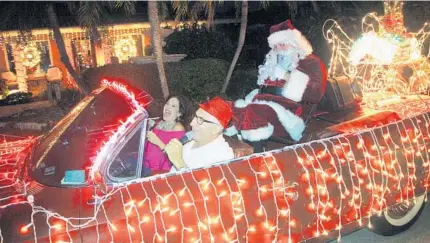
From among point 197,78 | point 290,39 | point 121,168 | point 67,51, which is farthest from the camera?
point 67,51

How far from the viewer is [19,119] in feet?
39.1

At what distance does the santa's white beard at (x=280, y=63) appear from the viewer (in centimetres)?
461

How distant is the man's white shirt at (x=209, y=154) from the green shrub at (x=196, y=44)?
12.1 meters

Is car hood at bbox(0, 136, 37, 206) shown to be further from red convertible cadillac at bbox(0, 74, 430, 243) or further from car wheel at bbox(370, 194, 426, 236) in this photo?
car wheel at bbox(370, 194, 426, 236)

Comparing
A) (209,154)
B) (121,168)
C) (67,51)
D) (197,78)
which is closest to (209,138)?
(209,154)

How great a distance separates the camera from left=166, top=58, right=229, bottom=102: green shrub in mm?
11648

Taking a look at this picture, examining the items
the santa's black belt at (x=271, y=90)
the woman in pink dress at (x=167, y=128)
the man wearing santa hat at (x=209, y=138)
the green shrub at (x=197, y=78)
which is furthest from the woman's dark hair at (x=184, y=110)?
the green shrub at (x=197, y=78)

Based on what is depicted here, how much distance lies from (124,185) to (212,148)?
82 cm

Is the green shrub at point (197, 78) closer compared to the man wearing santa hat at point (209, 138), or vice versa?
the man wearing santa hat at point (209, 138)

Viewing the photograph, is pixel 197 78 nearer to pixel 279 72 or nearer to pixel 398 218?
pixel 279 72

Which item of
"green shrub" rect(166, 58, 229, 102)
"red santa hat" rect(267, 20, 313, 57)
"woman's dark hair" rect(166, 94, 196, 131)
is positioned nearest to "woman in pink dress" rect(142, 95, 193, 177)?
"woman's dark hair" rect(166, 94, 196, 131)

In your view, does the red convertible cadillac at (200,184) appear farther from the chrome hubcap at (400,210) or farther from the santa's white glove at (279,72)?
the santa's white glove at (279,72)

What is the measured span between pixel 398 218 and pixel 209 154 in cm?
225

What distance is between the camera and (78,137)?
3123mm
